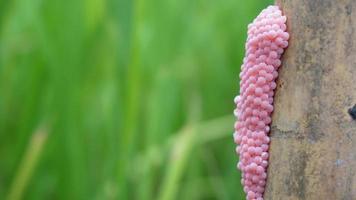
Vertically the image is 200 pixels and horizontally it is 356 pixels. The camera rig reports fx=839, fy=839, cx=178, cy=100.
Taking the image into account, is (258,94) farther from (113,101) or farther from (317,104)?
(113,101)

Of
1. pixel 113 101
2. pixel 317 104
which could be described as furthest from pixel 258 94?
pixel 113 101

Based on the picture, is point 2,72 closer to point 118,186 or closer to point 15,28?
point 15,28

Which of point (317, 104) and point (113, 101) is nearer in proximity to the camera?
point (317, 104)

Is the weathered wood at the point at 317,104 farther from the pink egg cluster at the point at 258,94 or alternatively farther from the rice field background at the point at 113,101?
the rice field background at the point at 113,101

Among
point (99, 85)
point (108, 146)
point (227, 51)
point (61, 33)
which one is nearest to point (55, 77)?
point (61, 33)

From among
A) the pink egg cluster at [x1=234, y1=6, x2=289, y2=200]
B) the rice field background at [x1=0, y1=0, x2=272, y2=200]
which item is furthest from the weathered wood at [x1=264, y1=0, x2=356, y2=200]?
the rice field background at [x1=0, y1=0, x2=272, y2=200]

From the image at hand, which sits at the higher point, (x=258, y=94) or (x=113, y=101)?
(x=113, y=101)

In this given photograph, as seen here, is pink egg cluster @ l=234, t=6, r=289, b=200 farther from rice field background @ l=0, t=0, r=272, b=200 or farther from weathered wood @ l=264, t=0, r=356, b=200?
rice field background @ l=0, t=0, r=272, b=200
